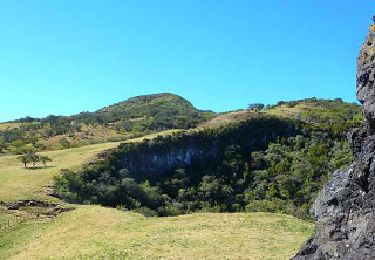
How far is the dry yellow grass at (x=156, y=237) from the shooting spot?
33.1 meters

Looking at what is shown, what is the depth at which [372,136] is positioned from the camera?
14844 millimetres

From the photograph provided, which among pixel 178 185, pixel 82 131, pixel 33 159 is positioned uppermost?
pixel 82 131

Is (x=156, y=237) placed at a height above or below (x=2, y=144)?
below

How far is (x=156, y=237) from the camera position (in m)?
37.5

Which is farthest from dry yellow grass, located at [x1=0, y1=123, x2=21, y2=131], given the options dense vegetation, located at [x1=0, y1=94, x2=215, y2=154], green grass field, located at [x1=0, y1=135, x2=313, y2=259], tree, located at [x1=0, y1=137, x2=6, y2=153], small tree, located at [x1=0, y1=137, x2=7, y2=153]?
green grass field, located at [x1=0, y1=135, x2=313, y2=259]

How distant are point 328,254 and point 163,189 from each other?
93888 millimetres

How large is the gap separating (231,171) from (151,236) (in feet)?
285

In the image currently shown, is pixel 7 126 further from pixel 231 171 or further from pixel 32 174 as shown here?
pixel 32 174

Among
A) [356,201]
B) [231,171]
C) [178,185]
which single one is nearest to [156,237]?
[356,201]

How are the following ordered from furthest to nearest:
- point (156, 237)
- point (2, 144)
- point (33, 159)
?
point (2, 144)
point (33, 159)
point (156, 237)

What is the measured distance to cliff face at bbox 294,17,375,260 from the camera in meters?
13.5

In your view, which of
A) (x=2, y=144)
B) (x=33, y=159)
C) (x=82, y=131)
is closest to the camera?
(x=33, y=159)

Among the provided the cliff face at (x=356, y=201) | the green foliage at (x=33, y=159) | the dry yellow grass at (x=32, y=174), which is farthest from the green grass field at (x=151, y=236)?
the green foliage at (x=33, y=159)

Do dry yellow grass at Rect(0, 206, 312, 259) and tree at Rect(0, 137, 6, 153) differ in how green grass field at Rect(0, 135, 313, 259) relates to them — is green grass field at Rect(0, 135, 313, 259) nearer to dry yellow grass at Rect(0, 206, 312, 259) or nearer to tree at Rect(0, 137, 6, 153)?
dry yellow grass at Rect(0, 206, 312, 259)
